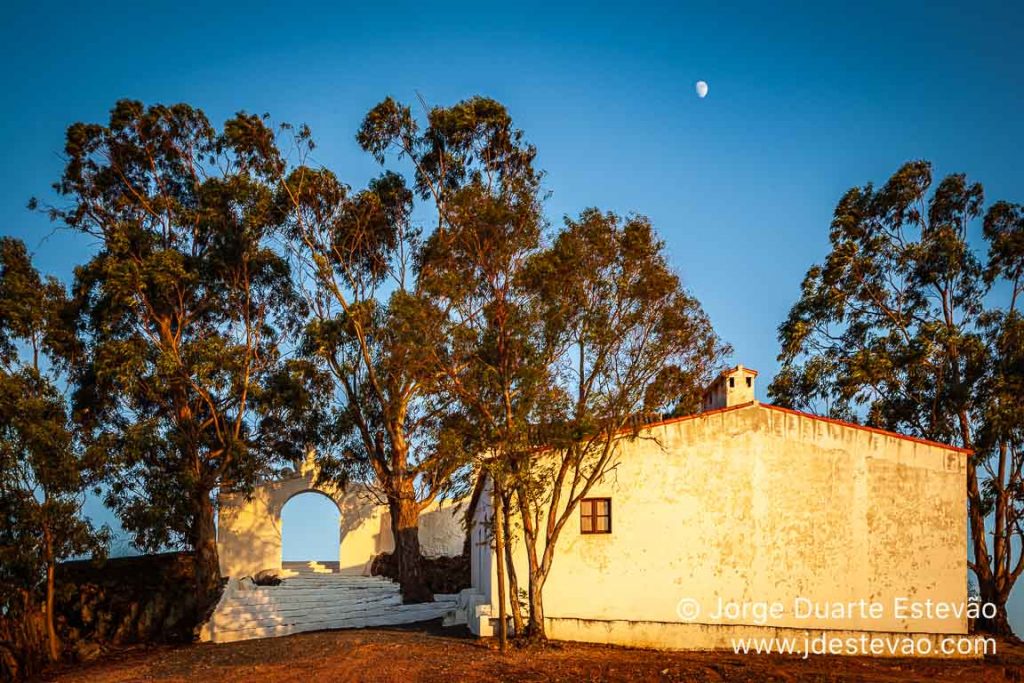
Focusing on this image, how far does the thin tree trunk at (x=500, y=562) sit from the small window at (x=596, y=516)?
191 centimetres

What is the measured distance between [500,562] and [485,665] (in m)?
2.38

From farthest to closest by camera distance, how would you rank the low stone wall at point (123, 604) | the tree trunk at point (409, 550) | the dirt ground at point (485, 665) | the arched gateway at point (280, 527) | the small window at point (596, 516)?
the arched gateway at point (280, 527) → the tree trunk at point (409, 550) → the low stone wall at point (123, 604) → the small window at point (596, 516) → the dirt ground at point (485, 665)

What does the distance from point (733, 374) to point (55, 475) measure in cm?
1601

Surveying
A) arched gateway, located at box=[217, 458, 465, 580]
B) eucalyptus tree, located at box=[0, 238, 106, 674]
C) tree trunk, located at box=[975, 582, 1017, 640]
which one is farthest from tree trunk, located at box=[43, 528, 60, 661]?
tree trunk, located at box=[975, 582, 1017, 640]

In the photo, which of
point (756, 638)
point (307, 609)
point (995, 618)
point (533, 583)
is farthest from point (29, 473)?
point (995, 618)

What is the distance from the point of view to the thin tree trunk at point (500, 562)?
55.5 feet

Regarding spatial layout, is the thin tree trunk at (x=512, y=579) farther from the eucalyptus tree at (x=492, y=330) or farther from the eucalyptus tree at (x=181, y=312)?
the eucalyptus tree at (x=181, y=312)

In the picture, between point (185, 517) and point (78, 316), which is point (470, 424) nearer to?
point (185, 517)

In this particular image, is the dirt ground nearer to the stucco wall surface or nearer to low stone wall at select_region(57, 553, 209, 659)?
the stucco wall surface

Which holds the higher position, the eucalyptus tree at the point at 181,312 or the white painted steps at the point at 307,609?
the eucalyptus tree at the point at 181,312

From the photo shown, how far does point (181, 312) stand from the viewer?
2597 centimetres

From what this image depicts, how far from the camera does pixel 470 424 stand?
17.4 meters

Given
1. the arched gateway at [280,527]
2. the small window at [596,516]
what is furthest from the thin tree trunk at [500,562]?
the arched gateway at [280,527]

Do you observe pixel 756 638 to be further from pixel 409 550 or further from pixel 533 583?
pixel 409 550
